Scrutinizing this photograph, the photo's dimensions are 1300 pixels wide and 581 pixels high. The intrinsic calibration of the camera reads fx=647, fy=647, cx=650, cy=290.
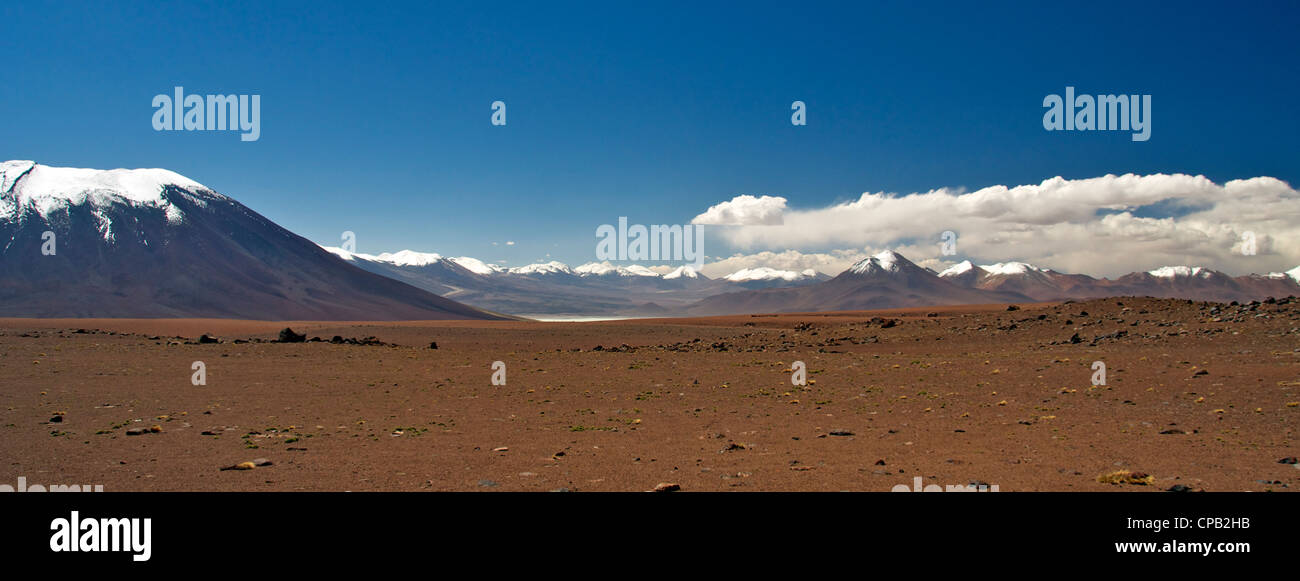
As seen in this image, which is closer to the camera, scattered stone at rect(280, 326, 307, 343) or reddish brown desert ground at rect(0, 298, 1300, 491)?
reddish brown desert ground at rect(0, 298, 1300, 491)

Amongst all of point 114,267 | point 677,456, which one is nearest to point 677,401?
point 677,456

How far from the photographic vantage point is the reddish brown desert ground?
895cm

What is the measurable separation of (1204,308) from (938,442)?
87.2ft

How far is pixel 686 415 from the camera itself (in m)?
14.8

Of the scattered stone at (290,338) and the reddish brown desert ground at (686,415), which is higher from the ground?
the scattered stone at (290,338)

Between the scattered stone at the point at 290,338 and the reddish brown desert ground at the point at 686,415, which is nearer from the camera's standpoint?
the reddish brown desert ground at the point at 686,415

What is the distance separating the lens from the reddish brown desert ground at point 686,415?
8.95 meters

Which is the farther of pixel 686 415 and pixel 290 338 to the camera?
pixel 290 338

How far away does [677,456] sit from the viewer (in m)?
10.3

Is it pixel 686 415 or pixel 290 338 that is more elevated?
pixel 290 338

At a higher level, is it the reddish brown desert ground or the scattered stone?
the scattered stone
